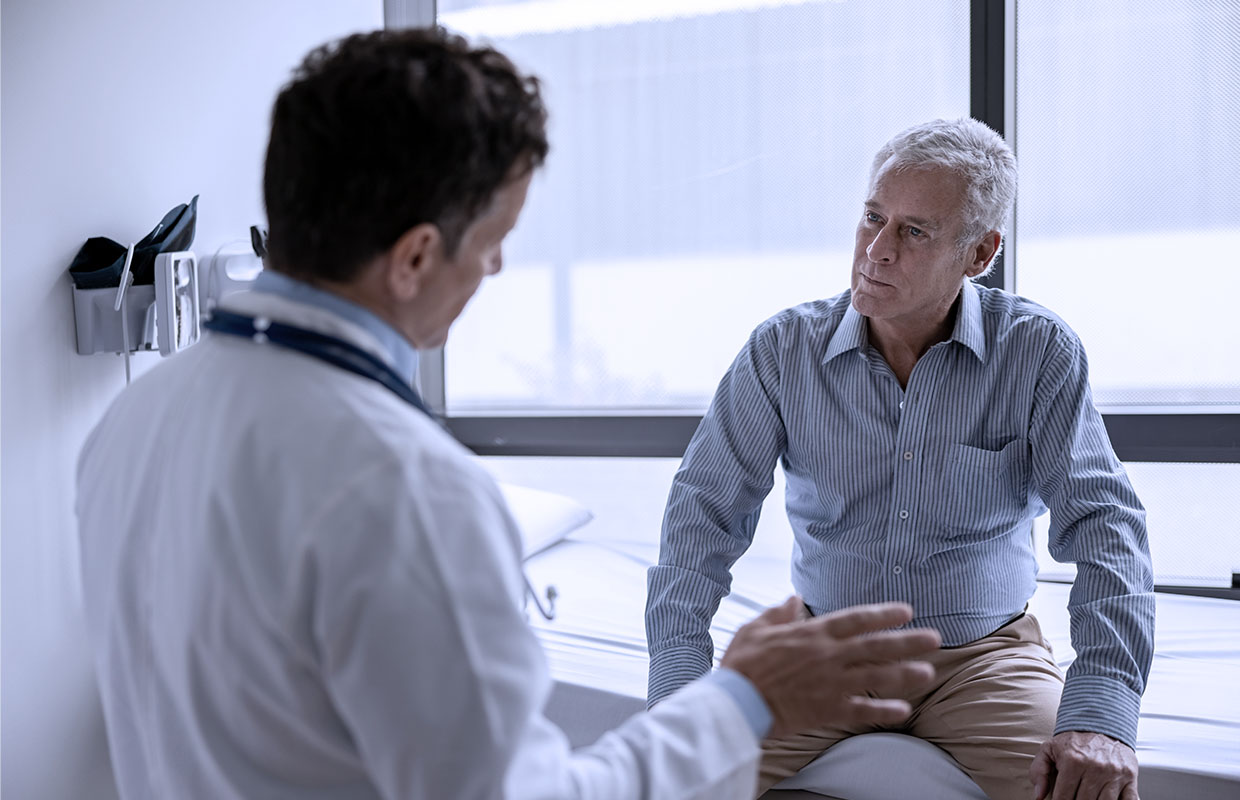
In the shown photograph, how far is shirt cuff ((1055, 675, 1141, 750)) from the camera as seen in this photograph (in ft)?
4.25

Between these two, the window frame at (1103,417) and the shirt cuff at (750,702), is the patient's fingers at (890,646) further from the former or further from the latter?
the window frame at (1103,417)

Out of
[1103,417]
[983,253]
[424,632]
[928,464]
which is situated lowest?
[1103,417]

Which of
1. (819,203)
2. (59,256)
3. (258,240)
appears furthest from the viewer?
(819,203)

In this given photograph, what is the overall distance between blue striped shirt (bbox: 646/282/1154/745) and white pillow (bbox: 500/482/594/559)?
2.72 feet

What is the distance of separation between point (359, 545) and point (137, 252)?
1.49m

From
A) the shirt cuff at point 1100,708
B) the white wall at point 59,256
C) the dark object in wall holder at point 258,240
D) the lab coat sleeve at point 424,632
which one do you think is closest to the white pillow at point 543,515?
the dark object in wall holder at point 258,240

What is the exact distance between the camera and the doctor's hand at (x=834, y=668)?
80cm

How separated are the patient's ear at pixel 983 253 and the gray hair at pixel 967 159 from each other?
23 millimetres

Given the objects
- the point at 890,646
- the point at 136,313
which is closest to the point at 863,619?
the point at 890,646

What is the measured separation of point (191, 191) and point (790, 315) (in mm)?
1300

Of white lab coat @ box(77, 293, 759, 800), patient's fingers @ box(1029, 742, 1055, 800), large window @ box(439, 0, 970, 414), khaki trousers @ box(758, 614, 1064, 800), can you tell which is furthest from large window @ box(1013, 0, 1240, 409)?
white lab coat @ box(77, 293, 759, 800)

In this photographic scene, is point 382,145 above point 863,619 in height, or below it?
above

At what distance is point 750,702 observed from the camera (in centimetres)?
79

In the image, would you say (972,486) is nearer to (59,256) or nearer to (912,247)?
(912,247)
